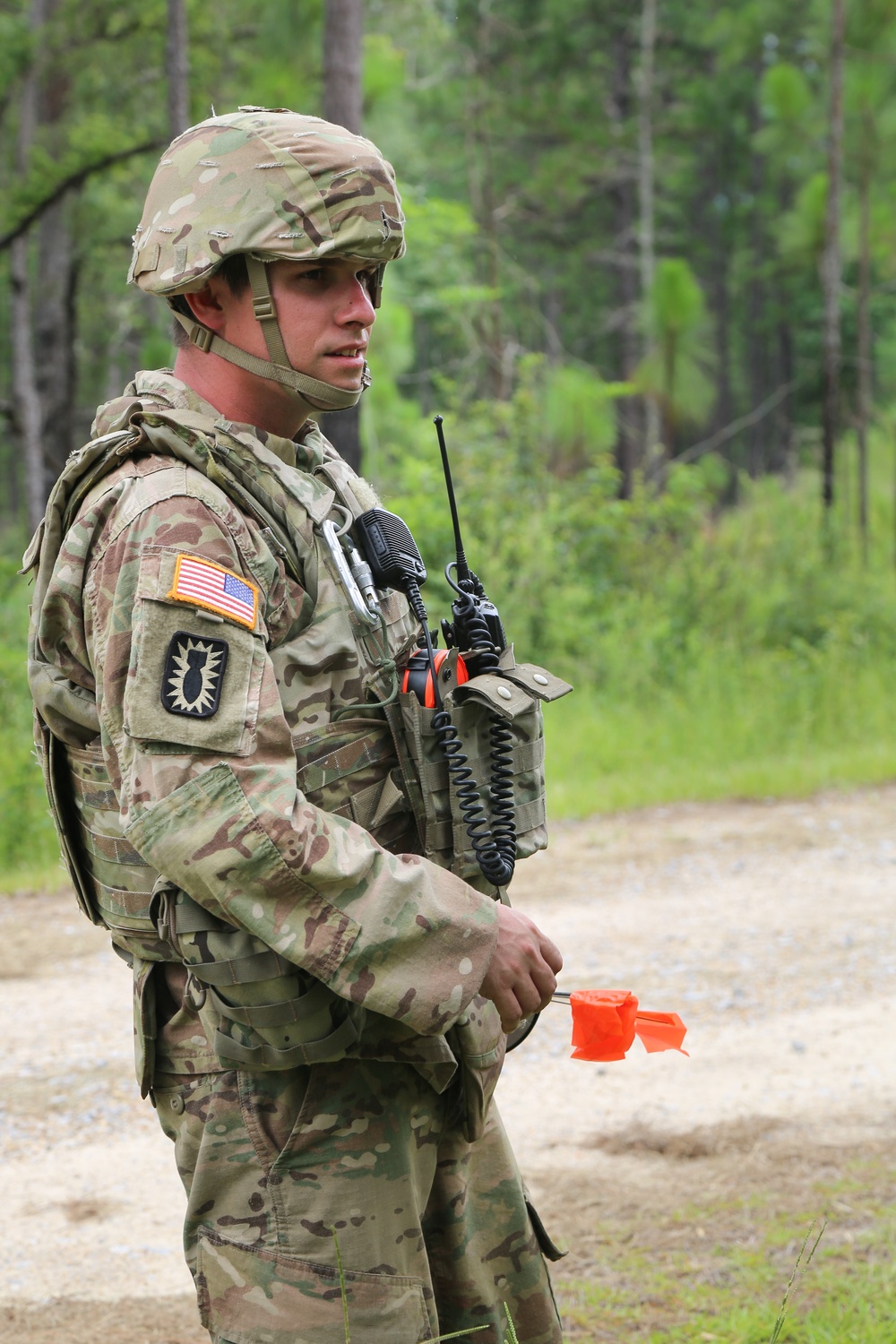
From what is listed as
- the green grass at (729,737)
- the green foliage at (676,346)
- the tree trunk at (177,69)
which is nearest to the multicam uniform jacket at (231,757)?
the green grass at (729,737)

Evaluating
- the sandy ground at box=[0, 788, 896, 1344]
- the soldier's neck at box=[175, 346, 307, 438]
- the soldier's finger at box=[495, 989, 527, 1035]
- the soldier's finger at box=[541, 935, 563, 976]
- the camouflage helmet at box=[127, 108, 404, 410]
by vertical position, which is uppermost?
the camouflage helmet at box=[127, 108, 404, 410]

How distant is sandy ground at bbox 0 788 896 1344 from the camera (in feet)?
11.1

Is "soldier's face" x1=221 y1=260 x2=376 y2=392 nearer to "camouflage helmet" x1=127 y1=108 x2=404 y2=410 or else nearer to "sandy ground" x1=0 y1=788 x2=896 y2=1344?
"camouflage helmet" x1=127 y1=108 x2=404 y2=410

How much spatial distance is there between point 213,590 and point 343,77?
27.5 feet

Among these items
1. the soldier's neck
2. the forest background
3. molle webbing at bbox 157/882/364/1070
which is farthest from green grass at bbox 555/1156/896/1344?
the forest background

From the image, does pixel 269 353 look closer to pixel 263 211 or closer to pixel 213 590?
pixel 263 211

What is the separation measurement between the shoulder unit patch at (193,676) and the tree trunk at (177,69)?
8415 millimetres

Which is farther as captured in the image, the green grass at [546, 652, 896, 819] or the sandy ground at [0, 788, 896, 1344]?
the green grass at [546, 652, 896, 819]

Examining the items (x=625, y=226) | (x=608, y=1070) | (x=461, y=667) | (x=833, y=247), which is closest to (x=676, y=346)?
(x=833, y=247)

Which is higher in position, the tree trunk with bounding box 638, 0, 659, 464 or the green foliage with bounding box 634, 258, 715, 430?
the tree trunk with bounding box 638, 0, 659, 464

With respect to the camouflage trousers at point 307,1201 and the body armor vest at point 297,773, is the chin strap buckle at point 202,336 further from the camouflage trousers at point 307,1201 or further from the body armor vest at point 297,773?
the camouflage trousers at point 307,1201

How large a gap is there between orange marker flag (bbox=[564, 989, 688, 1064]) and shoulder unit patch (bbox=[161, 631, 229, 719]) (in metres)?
0.73

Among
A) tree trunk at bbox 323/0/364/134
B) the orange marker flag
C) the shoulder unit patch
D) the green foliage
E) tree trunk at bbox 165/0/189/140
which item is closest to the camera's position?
the shoulder unit patch

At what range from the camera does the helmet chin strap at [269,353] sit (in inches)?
73.5
